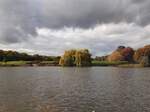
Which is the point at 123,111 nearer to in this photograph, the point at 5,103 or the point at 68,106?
the point at 68,106

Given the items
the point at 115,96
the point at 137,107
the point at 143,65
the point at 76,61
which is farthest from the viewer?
the point at 143,65

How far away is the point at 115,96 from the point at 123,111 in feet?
30.5

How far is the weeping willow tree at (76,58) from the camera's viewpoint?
498ft

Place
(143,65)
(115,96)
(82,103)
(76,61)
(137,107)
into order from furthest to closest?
1. (143,65)
2. (76,61)
3. (115,96)
4. (82,103)
5. (137,107)

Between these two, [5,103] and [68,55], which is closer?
[5,103]

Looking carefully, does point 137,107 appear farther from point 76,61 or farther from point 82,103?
point 76,61

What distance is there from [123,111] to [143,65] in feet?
491

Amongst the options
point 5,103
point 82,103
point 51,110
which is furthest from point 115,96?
point 5,103

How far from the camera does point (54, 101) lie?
34.0m

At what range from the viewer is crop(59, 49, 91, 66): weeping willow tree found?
151875mm

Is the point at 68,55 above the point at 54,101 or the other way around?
above

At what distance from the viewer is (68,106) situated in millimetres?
31109

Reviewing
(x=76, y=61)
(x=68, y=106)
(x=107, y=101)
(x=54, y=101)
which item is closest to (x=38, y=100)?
(x=54, y=101)

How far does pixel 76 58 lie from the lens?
152 m
